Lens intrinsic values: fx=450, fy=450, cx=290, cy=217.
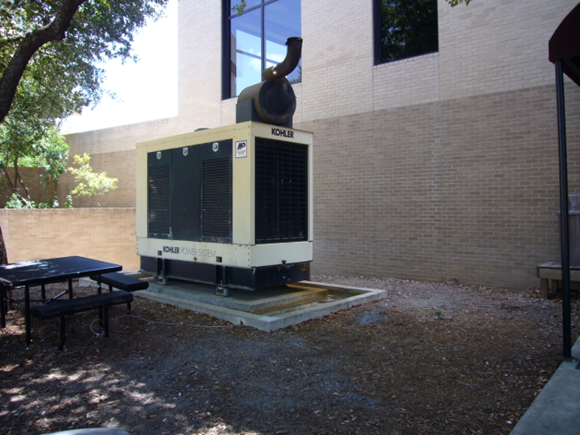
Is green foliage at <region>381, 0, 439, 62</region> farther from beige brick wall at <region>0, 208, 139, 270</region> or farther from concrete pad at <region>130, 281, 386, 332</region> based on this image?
beige brick wall at <region>0, 208, 139, 270</region>

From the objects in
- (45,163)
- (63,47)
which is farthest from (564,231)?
(45,163)

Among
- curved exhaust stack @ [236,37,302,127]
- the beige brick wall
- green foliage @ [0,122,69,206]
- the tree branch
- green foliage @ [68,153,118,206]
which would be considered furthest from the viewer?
green foliage @ [68,153,118,206]

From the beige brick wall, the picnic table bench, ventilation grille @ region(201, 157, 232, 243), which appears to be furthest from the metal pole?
the beige brick wall

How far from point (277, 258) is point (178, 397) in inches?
118

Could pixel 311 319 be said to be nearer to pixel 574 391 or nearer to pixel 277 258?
pixel 277 258

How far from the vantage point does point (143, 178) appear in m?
7.96

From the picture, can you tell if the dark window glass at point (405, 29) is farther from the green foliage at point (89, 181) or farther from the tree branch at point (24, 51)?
the green foliage at point (89, 181)

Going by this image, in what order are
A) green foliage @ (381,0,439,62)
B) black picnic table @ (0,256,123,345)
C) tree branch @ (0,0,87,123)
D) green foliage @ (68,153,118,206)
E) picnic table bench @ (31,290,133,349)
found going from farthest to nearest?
green foliage @ (68,153,118,206)
green foliage @ (381,0,439,62)
tree branch @ (0,0,87,123)
black picnic table @ (0,256,123,345)
picnic table bench @ (31,290,133,349)

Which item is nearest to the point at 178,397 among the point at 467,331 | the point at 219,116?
the point at 467,331

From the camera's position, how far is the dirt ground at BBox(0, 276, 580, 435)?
332 centimetres

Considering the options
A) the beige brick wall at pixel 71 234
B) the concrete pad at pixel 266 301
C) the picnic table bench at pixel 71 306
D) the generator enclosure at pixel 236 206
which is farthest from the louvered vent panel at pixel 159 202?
the beige brick wall at pixel 71 234

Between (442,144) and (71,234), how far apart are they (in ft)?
34.3

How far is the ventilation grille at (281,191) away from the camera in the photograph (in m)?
6.34

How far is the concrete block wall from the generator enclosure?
3.06 metres
